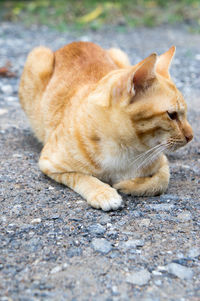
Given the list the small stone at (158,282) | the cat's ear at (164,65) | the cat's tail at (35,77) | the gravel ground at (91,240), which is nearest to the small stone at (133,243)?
the gravel ground at (91,240)

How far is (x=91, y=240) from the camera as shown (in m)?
2.63

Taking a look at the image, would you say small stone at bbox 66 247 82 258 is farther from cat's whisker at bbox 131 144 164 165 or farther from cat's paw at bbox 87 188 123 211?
cat's whisker at bbox 131 144 164 165

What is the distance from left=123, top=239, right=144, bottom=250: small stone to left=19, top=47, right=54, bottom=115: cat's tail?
Result: 2.35 m

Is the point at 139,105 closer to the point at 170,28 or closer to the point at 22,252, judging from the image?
the point at 22,252

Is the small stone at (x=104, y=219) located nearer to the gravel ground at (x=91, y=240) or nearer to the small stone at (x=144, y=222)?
the gravel ground at (x=91, y=240)

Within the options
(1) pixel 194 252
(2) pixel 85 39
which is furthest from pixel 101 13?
(1) pixel 194 252

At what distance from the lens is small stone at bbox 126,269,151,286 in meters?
2.22

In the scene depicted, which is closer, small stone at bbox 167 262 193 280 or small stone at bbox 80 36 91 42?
small stone at bbox 167 262 193 280

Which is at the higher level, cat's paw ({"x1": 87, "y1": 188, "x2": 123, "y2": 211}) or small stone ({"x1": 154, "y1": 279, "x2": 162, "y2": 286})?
small stone ({"x1": 154, "y1": 279, "x2": 162, "y2": 286})

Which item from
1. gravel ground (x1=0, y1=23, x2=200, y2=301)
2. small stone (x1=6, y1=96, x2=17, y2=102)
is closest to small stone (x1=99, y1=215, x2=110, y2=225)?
gravel ground (x1=0, y1=23, x2=200, y2=301)

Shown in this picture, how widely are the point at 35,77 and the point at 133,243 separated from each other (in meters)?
2.61

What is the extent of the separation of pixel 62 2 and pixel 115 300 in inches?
456

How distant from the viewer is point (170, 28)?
10.8 meters

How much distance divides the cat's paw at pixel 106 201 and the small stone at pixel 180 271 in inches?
29.8
